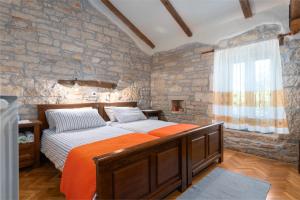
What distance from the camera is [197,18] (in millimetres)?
3652

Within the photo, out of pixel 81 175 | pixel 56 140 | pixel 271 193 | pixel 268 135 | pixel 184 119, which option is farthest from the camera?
pixel 184 119

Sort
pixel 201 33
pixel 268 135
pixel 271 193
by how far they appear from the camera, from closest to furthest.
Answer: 1. pixel 271 193
2. pixel 268 135
3. pixel 201 33

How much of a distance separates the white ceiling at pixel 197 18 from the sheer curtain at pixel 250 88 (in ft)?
1.42

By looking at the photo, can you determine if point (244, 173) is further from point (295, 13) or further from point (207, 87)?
point (295, 13)

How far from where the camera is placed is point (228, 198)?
190cm

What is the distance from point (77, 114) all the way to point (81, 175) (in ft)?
5.18

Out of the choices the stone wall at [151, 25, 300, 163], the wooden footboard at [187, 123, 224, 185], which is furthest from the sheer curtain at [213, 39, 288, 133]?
the wooden footboard at [187, 123, 224, 185]

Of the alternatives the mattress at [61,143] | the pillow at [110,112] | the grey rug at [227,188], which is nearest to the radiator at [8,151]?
the mattress at [61,143]

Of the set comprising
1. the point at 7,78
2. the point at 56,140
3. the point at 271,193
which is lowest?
the point at 271,193

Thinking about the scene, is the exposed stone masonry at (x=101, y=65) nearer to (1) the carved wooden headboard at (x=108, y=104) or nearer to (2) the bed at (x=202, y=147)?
(1) the carved wooden headboard at (x=108, y=104)

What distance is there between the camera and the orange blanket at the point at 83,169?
144 cm

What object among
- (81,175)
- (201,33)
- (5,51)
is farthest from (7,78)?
(201,33)

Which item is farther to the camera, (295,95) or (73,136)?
(295,95)

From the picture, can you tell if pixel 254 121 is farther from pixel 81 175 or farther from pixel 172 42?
pixel 81 175
